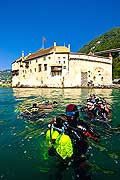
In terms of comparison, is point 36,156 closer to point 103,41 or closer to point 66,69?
point 66,69

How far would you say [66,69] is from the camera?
73.8 m

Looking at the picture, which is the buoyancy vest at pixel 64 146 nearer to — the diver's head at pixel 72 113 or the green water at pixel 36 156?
the diver's head at pixel 72 113

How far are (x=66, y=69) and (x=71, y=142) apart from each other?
6734 cm

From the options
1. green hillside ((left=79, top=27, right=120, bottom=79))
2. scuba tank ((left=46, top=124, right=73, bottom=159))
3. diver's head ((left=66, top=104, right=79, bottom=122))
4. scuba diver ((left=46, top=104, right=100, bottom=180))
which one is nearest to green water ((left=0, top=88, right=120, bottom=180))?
scuba diver ((left=46, top=104, right=100, bottom=180))

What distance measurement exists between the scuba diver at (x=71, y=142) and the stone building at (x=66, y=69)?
66.3 meters

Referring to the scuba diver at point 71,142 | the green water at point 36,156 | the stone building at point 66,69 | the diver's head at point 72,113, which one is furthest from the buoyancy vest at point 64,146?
the stone building at point 66,69

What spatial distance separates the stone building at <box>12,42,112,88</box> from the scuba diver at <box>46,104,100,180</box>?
6629 cm

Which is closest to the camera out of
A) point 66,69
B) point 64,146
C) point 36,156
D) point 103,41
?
point 64,146

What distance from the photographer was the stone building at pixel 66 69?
73750mm

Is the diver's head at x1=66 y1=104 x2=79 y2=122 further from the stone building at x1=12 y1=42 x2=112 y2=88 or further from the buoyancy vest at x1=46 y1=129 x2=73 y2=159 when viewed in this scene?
the stone building at x1=12 y1=42 x2=112 y2=88

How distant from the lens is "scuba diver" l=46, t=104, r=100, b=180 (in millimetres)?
6863

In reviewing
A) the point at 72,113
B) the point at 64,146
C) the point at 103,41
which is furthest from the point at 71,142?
the point at 103,41

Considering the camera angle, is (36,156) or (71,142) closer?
(71,142)

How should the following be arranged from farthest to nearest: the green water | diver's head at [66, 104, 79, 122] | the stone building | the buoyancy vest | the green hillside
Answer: the green hillside < the stone building < the green water < diver's head at [66, 104, 79, 122] < the buoyancy vest
